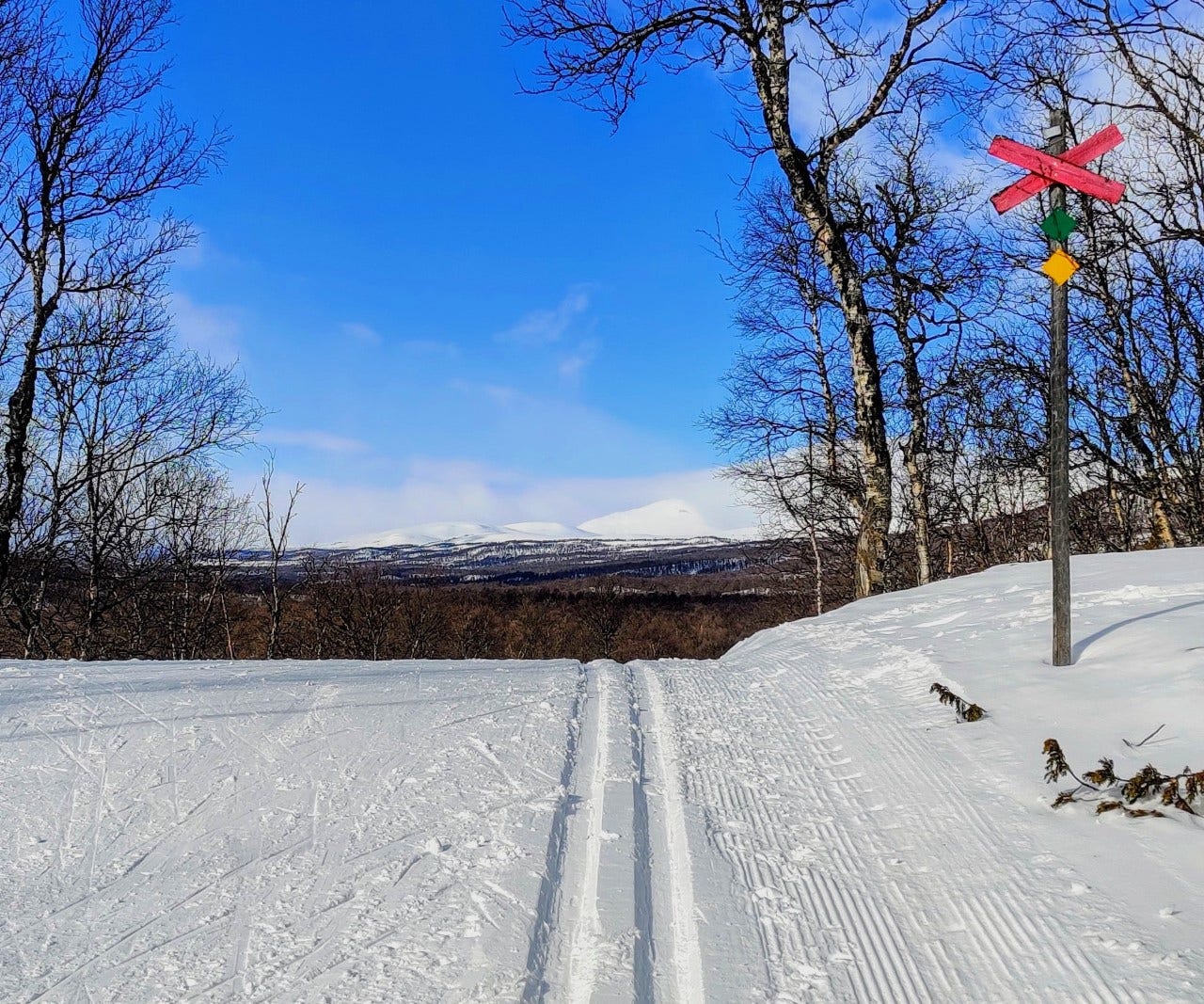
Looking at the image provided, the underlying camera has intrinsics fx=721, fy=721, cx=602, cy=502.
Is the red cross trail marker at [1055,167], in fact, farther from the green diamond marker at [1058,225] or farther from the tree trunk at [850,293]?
the tree trunk at [850,293]

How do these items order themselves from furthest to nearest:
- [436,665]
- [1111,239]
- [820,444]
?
[820,444], [1111,239], [436,665]

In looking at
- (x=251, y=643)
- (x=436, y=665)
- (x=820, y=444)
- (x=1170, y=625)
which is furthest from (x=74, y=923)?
(x=251, y=643)

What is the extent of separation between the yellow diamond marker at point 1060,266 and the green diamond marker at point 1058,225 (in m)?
0.10

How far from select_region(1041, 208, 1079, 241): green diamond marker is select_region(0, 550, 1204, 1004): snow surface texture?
230 cm

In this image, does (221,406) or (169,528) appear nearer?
(221,406)

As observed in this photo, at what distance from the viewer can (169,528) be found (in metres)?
17.0

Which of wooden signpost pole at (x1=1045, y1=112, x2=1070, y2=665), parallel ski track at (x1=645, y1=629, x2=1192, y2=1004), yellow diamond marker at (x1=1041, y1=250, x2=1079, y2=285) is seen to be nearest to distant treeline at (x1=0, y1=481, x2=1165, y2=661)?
wooden signpost pole at (x1=1045, y1=112, x2=1070, y2=665)

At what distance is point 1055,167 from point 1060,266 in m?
0.59

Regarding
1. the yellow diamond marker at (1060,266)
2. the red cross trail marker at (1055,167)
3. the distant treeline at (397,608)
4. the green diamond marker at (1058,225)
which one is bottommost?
the distant treeline at (397,608)

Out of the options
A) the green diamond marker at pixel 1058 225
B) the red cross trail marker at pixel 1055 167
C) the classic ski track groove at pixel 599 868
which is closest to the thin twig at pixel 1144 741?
the classic ski track groove at pixel 599 868

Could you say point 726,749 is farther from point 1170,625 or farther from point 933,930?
point 1170,625

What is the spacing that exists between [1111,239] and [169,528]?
765 inches

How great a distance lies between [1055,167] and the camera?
13.7 ft

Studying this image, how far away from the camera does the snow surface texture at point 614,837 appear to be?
2.07 metres
